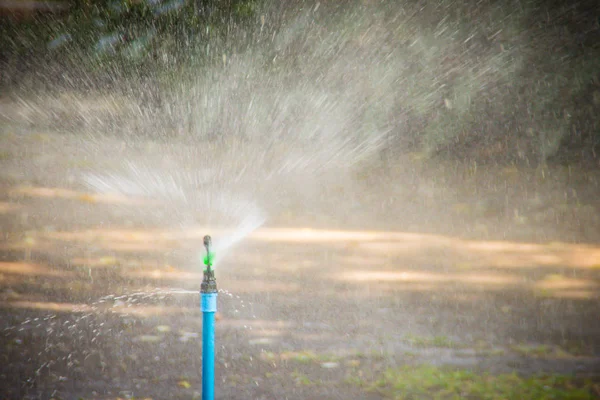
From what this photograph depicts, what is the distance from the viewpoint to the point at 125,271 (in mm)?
4309

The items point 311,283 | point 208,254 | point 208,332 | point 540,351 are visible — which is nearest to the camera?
point 208,332

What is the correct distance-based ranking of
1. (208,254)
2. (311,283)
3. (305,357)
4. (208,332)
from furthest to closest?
(311,283), (305,357), (208,254), (208,332)

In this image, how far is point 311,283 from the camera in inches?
173

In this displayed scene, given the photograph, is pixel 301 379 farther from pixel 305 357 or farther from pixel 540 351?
pixel 540 351

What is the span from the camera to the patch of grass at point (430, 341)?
3.76 m

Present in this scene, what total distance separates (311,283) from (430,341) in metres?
0.97

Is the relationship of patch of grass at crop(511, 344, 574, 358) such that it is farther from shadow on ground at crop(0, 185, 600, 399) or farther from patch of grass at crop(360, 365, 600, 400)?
patch of grass at crop(360, 365, 600, 400)

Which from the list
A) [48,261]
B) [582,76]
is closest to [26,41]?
[48,261]

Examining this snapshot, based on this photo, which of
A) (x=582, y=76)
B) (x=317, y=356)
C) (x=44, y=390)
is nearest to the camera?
(x=44, y=390)

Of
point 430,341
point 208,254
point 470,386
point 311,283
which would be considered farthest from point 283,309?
point 208,254

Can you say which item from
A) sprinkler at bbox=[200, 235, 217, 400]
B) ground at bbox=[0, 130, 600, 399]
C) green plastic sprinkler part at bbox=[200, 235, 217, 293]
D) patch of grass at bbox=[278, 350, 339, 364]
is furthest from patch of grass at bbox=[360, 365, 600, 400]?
green plastic sprinkler part at bbox=[200, 235, 217, 293]

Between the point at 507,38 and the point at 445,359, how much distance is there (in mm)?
4757

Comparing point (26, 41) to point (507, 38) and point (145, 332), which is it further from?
point (507, 38)

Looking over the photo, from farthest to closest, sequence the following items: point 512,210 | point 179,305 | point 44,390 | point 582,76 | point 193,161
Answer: point 582,76, point 193,161, point 512,210, point 179,305, point 44,390
